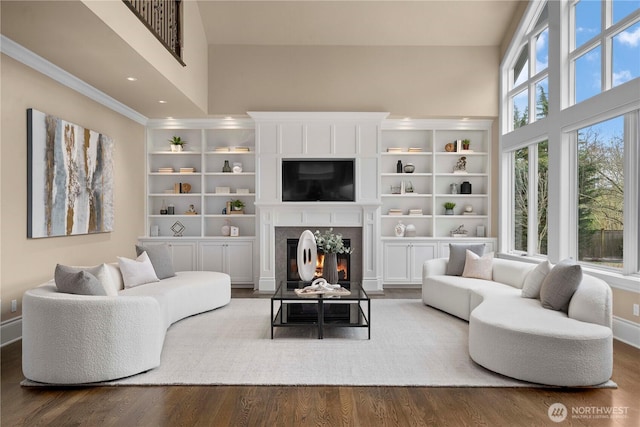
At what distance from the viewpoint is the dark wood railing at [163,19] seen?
14.8 ft

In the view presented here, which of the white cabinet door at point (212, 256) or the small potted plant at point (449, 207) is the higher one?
the small potted plant at point (449, 207)

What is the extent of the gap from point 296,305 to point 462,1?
16.9 ft

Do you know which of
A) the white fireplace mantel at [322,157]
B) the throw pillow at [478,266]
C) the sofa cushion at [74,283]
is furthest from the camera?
the white fireplace mantel at [322,157]

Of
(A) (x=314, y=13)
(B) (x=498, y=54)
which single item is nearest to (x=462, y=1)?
(B) (x=498, y=54)

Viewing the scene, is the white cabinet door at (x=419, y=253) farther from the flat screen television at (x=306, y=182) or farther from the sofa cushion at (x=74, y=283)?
the sofa cushion at (x=74, y=283)

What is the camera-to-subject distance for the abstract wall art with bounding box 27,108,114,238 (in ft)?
14.3

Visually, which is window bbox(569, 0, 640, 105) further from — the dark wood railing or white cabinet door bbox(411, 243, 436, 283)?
the dark wood railing

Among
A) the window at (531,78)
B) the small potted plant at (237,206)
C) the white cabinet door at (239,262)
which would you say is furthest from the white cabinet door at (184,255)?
the window at (531,78)

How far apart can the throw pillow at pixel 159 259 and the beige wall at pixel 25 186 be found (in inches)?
32.5

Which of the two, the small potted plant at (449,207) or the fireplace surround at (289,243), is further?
the small potted plant at (449,207)

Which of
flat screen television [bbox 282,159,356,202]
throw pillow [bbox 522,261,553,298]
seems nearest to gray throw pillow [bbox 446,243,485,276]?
throw pillow [bbox 522,261,553,298]

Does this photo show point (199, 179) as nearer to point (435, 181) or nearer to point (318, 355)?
point (435, 181)

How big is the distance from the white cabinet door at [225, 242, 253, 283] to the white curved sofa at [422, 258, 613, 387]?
14.0ft

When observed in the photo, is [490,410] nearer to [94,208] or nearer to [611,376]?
[611,376]
